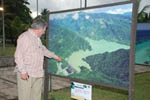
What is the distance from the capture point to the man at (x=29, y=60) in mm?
3113

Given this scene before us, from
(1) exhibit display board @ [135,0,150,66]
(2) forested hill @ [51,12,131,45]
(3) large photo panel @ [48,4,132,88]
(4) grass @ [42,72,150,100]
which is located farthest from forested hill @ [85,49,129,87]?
(1) exhibit display board @ [135,0,150,66]

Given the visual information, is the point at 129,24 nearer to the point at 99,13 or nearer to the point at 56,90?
the point at 99,13

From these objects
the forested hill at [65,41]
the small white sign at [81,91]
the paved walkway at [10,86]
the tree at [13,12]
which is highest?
the tree at [13,12]

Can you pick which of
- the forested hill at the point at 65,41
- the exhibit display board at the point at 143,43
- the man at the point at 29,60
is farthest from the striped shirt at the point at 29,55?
the exhibit display board at the point at 143,43

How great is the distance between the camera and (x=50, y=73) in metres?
4.12

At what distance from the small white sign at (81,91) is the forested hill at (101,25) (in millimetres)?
799

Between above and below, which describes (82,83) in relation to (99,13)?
below

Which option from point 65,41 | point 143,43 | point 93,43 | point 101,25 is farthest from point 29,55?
point 143,43

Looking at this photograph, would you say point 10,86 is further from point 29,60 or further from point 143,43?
point 143,43

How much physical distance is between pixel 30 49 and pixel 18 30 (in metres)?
25.9

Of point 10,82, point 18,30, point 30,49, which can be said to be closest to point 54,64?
point 30,49

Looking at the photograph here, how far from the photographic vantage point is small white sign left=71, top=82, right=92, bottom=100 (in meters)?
3.42

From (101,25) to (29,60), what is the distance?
116 centimetres

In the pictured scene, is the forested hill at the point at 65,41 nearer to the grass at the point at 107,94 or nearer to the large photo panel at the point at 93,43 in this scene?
the large photo panel at the point at 93,43
